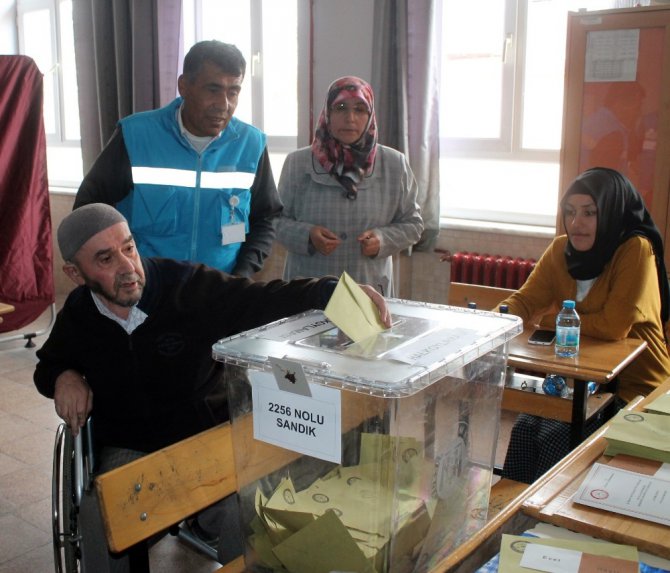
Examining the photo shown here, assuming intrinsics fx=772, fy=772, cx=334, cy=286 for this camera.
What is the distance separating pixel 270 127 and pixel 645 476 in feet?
14.3

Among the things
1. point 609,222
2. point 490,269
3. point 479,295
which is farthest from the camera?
point 490,269

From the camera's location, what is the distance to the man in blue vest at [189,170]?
93.0 inches

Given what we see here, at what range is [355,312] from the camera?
1.26m

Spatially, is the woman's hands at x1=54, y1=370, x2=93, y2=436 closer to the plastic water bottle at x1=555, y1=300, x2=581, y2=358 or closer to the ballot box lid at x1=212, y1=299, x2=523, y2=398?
the ballot box lid at x1=212, y1=299, x2=523, y2=398

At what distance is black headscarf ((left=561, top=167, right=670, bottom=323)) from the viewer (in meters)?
2.64

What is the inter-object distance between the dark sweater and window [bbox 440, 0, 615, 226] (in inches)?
107

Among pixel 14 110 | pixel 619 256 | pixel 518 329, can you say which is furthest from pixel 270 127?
pixel 518 329

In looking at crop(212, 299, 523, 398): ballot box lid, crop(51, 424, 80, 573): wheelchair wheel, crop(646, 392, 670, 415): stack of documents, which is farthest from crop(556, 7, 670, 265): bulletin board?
crop(51, 424, 80, 573): wheelchair wheel

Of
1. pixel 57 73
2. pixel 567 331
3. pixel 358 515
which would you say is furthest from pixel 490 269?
pixel 57 73

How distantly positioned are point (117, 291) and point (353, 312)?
2.63ft

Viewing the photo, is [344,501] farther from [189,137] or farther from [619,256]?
[619,256]

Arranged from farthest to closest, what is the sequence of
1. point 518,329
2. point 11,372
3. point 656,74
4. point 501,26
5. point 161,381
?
point 11,372 → point 501,26 → point 656,74 → point 161,381 → point 518,329

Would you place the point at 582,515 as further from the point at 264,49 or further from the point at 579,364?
the point at 264,49

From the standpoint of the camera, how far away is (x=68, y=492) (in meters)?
1.75
